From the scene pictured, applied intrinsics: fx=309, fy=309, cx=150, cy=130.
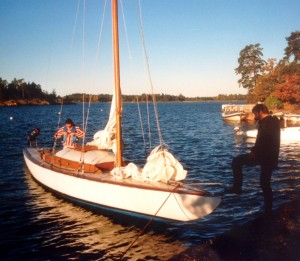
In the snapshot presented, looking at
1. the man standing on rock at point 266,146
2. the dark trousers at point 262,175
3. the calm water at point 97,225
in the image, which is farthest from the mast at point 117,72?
the man standing on rock at point 266,146

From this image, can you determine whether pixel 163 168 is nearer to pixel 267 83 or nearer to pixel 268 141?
pixel 268 141

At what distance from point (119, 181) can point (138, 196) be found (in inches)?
37.7

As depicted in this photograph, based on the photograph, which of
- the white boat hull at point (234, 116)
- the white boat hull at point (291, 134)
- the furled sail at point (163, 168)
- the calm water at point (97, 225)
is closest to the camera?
the calm water at point (97, 225)

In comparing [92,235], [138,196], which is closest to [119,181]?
[138,196]

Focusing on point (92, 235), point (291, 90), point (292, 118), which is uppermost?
point (291, 90)

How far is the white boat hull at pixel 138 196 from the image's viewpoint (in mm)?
9312

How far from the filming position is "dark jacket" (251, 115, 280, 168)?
782 cm

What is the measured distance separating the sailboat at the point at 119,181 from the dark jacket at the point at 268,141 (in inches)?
80.0

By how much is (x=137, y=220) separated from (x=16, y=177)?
11.3 meters

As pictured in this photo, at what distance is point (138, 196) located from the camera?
1032cm

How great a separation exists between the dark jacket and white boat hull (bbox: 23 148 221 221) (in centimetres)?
204

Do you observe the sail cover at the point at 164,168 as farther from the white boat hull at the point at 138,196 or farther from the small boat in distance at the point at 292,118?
the small boat in distance at the point at 292,118

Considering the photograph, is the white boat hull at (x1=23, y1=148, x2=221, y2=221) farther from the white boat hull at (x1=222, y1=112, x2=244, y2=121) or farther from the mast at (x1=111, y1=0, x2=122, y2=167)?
the white boat hull at (x1=222, y1=112, x2=244, y2=121)

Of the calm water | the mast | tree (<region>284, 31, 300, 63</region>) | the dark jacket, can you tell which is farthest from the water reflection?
tree (<region>284, 31, 300, 63</region>)
